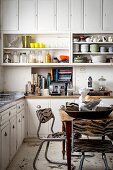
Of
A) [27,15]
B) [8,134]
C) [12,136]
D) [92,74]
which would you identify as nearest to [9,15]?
[27,15]

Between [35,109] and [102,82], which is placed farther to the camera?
[102,82]

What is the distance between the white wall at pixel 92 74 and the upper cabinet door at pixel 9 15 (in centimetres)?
152

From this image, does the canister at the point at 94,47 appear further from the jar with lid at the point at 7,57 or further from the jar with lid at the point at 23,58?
the jar with lid at the point at 7,57

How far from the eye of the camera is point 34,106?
4844 millimetres

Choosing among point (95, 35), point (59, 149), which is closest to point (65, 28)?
point (95, 35)

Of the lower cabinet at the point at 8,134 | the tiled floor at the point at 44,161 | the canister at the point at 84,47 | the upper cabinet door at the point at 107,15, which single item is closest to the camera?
the lower cabinet at the point at 8,134

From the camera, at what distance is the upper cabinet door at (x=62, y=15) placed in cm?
509

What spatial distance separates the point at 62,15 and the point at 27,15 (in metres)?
0.68

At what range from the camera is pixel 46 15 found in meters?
5.10

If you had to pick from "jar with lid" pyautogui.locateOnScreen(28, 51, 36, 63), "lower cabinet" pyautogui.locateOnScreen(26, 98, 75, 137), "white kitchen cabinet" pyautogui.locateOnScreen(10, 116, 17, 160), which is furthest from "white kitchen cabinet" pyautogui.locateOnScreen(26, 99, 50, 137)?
"white kitchen cabinet" pyautogui.locateOnScreen(10, 116, 17, 160)

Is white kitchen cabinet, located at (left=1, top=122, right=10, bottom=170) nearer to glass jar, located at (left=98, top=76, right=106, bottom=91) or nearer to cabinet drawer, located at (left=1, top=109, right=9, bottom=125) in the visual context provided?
cabinet drawer, located at (left=1, top=109, right=9, bottom=125)

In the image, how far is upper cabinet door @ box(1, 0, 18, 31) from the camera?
5.09 metres

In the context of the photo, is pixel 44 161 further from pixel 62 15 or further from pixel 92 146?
pixel 62 15

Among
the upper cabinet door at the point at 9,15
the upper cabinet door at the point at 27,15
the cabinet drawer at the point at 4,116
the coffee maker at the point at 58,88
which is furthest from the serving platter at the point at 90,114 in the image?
the upper cabinet door at the point at 9,15
